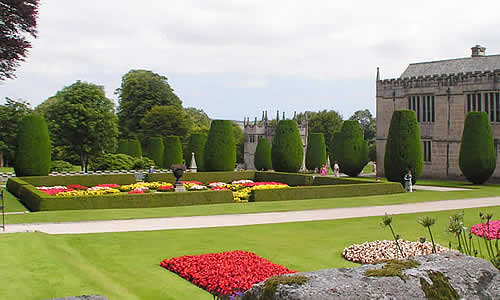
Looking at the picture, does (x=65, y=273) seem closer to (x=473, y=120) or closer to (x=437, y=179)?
(x=473, y=120)

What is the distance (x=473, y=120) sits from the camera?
3394cm

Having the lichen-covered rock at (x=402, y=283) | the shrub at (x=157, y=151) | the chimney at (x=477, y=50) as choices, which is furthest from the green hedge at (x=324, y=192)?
the shrub at (x=157, y=151)

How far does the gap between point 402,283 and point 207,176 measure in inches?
1154

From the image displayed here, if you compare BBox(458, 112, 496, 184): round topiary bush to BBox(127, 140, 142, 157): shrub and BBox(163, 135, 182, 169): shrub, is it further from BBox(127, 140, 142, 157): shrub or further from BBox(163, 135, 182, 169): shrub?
BBox(127, 140, 142, 157): shrub

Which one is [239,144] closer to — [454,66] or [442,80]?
[454,66]

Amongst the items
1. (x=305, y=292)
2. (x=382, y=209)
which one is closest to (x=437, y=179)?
(x=382, y=209)

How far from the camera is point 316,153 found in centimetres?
5147

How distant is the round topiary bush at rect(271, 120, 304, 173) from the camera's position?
124ft

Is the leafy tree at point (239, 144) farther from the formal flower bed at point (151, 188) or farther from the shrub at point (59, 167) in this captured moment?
the formal flower bed at point (151, 188)

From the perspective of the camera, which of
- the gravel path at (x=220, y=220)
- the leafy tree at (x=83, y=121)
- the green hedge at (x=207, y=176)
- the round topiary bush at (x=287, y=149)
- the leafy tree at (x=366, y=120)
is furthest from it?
the leafy tree at (x=366, y=120)

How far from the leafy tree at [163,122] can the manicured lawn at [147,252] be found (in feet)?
164

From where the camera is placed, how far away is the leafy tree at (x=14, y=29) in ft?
81.8

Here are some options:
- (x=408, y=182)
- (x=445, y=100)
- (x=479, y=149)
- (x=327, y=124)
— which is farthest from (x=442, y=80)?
(x=327, y=124)

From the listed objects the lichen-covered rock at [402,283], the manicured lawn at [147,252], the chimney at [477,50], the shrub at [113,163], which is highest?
the chimney at [477,50]
